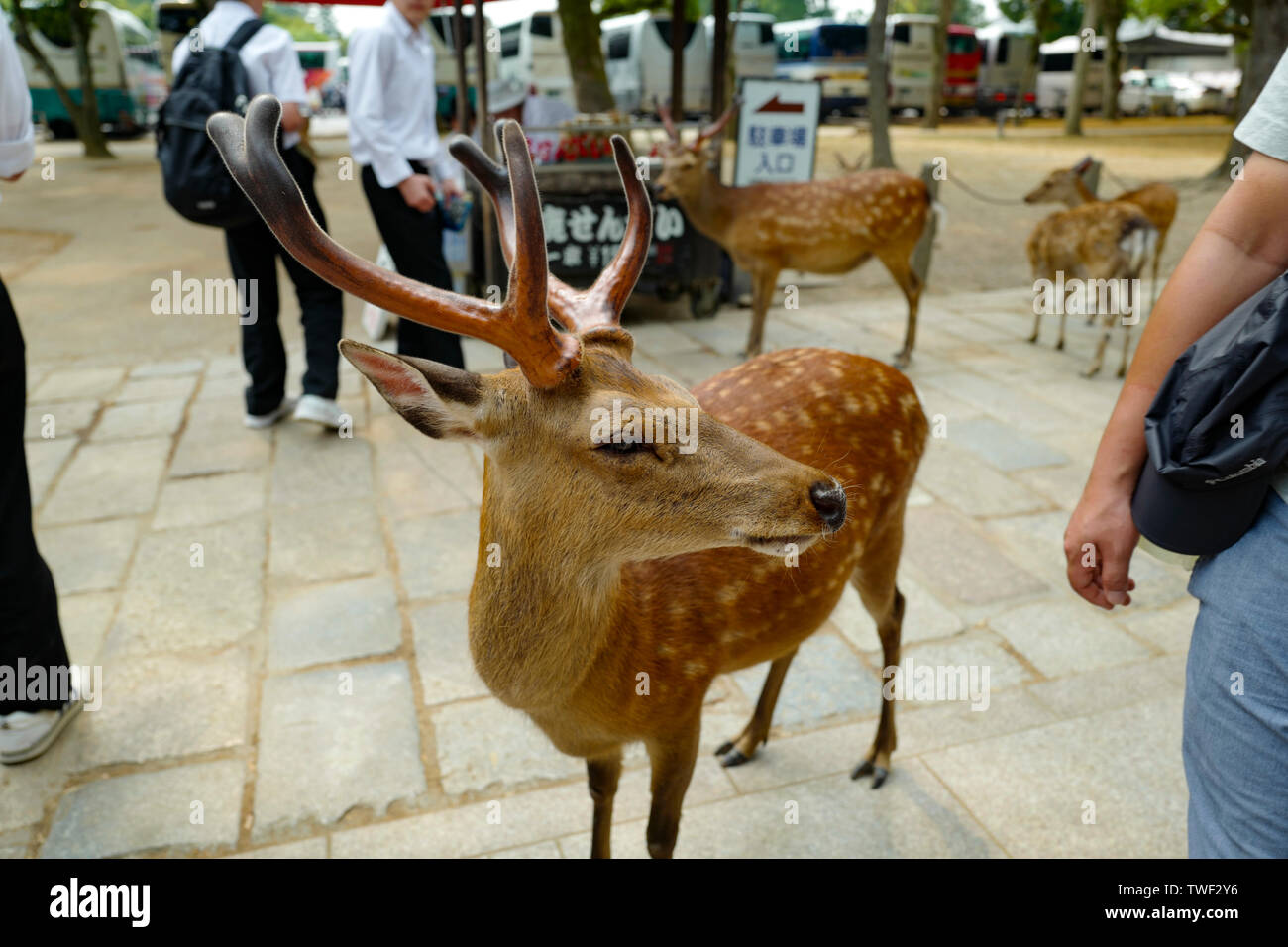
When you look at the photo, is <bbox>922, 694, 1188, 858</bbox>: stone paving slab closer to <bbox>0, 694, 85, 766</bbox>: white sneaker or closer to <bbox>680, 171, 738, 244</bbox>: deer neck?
<bbox>0, 694, 85, 766</bbox>: white sneaker

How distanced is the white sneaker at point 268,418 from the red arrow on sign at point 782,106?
14.8 ft

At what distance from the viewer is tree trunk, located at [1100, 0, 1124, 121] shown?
1055 inches

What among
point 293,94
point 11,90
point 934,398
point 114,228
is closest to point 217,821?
point 11,90

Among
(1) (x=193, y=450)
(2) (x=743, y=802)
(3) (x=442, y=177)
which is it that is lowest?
(2) (x=743, y=802)

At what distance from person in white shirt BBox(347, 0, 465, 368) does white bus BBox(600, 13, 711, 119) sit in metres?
18.7

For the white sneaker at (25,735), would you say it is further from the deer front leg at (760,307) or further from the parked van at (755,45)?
the parked van at (755,45)

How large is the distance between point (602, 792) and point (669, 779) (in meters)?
0.22

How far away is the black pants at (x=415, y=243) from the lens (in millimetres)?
4328

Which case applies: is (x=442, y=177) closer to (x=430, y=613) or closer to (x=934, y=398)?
(x=430, y=613)

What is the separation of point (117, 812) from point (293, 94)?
9.96 feet

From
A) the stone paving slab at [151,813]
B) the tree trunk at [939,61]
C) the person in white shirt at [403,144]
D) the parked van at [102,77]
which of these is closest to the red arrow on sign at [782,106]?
the person in white shirt at [403,144]

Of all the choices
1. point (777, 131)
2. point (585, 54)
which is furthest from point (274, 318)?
point (585, 54)

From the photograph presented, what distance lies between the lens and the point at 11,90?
2.12 meters

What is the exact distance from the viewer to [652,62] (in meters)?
23.3
